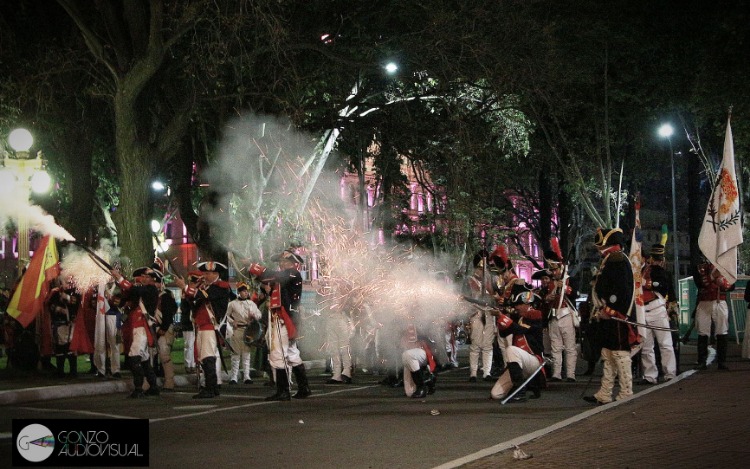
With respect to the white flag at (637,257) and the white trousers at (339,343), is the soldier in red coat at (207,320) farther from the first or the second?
the white flag at (637,257)

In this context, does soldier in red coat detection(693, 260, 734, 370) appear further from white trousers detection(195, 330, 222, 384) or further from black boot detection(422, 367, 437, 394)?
white trousers detection(195, 330, 222, 384)

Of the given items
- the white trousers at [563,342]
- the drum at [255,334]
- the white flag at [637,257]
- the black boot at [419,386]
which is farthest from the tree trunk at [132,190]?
the white flag at [637,257]

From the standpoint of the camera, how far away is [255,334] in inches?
680

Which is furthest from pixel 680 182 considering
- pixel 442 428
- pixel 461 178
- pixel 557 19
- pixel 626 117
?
pixel 442 428

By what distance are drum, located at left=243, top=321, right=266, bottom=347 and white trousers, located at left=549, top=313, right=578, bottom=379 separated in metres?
4.89

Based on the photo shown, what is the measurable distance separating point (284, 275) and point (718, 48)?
389 inches

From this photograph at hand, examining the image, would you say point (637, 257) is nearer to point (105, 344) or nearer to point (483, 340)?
point (483, 340)

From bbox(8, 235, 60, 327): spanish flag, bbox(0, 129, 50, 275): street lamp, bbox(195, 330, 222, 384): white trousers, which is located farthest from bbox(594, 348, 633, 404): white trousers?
bbox(0, 129, 50, 275): street lamp

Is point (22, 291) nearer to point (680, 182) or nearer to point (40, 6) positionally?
point (40, 6)

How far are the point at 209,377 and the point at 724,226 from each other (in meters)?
7.95

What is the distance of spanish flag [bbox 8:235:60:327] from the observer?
1499cm

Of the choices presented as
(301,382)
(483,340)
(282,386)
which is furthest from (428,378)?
(483,340)

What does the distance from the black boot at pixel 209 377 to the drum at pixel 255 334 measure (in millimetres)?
1723

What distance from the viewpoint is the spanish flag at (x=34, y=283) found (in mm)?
14992
